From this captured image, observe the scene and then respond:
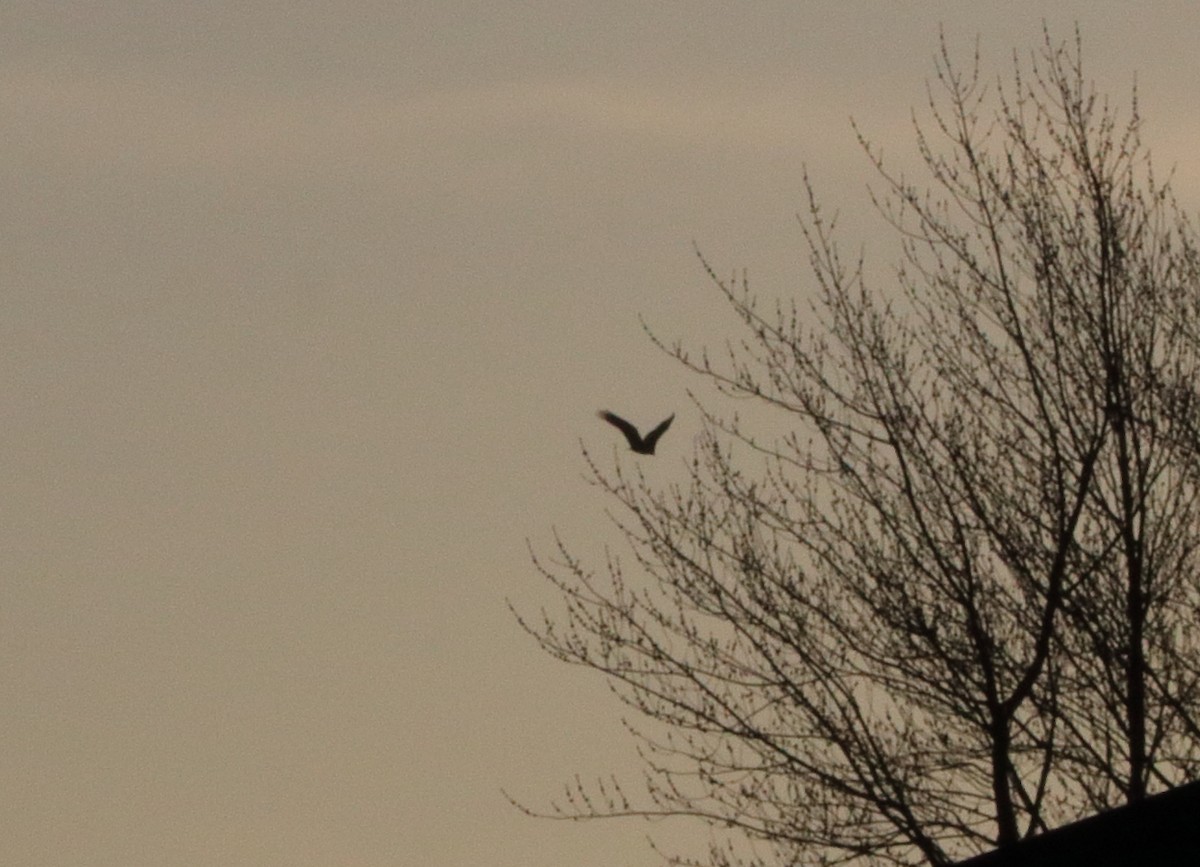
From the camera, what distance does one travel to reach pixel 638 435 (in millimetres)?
17422

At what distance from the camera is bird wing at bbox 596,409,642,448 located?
1738 cm

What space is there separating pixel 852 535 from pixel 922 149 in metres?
2.43

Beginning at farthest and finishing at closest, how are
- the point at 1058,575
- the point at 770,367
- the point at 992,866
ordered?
the point at 770,367
the point at 1058,575
the point at 992,866

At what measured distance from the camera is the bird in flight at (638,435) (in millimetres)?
17266

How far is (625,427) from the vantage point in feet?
57.4

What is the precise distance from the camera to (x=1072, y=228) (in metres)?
13.6

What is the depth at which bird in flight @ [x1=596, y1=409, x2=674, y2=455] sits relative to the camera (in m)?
17.3

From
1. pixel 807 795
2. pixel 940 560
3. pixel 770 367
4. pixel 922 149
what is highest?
pixel 922 149

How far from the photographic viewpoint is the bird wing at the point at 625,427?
17.4 metres

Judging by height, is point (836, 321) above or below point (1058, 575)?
above

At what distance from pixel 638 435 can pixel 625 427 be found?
138 mm

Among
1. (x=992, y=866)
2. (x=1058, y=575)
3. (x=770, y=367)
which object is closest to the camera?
(x=992, y=866)

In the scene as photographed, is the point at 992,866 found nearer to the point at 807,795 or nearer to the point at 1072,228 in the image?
the point at 807,795

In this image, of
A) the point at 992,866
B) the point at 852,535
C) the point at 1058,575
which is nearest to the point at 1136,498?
the point at 1058,575
